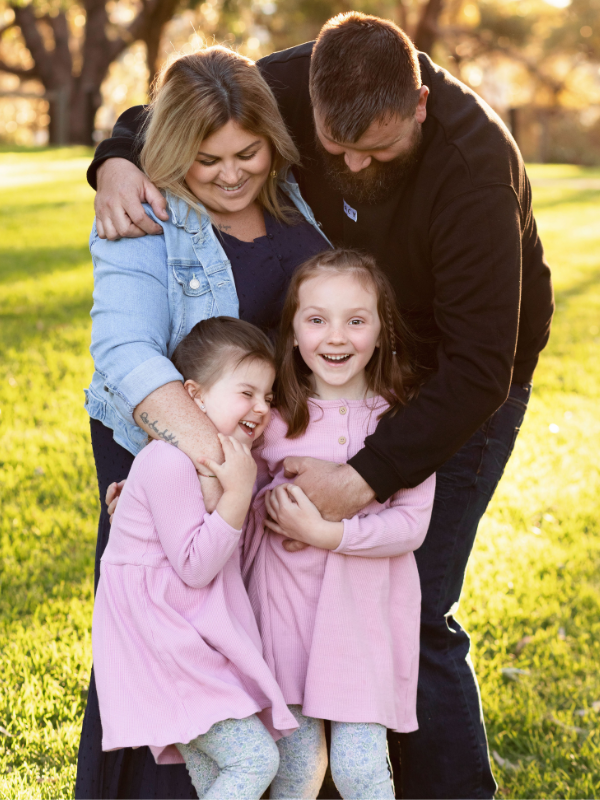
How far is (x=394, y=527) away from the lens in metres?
2.41

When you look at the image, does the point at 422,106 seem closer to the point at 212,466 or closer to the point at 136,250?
the point at 136,250

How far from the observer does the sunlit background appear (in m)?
24.7

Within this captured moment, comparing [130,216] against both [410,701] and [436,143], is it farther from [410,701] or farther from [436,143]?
[410,701]

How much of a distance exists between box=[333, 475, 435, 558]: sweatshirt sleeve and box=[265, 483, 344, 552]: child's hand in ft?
0.11

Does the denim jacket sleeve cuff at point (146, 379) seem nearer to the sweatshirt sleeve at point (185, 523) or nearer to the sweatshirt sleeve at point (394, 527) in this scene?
the sweatshirt sleeve at point (185, 523)

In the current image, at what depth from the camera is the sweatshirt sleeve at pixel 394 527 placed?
2363 mm

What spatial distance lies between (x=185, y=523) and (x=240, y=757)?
62 centimetres

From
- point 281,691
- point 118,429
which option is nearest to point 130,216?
point 118,429

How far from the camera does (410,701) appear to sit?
2.51 meters

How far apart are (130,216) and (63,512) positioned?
2.49 meters

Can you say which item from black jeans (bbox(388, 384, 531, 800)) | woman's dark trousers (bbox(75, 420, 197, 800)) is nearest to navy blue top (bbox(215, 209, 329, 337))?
black jeans (bbox(388, 384, 531, 800))

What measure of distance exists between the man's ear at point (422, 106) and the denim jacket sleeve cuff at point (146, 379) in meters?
1.02

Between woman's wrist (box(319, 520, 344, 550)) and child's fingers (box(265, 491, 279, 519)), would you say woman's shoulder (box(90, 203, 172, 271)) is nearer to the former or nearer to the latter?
child's fingers (box(265, 491, 279, 519))

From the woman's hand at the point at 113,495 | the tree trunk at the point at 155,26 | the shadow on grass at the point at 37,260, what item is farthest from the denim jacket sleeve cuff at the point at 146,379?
the tree trunk at the point at 155,26
